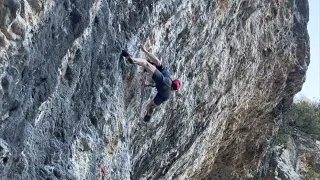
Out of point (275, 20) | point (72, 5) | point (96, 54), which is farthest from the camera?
point (275, 20)

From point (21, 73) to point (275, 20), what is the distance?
38.6 ft

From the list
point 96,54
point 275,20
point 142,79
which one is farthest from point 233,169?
point 96,54

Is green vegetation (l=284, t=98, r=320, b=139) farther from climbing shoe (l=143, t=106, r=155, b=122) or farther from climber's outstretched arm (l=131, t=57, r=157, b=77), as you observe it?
climber's outstretched arm (l=131, t=57, r=157, b=77)

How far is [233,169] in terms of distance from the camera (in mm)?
19516

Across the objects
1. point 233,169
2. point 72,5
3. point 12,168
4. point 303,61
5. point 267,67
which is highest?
point 303,61

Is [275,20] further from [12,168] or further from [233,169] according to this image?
[12,168]

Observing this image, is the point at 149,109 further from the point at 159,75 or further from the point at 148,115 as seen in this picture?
the point at 159,75

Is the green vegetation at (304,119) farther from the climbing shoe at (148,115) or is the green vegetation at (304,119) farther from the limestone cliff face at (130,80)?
the climbing shoe at (148,115)

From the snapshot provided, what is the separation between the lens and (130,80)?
8.16m

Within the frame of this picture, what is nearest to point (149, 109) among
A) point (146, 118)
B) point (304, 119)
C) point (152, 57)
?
point (146, 118)

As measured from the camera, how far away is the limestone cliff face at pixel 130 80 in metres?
5.05

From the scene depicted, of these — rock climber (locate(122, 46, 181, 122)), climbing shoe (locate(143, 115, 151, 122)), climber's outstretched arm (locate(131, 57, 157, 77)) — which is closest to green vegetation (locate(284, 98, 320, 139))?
climbing shoe (locate(143, 115, 151, 122))

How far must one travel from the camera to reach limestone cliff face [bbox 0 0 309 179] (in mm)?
5051

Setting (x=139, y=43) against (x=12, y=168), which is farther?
(x=139, y=43)
